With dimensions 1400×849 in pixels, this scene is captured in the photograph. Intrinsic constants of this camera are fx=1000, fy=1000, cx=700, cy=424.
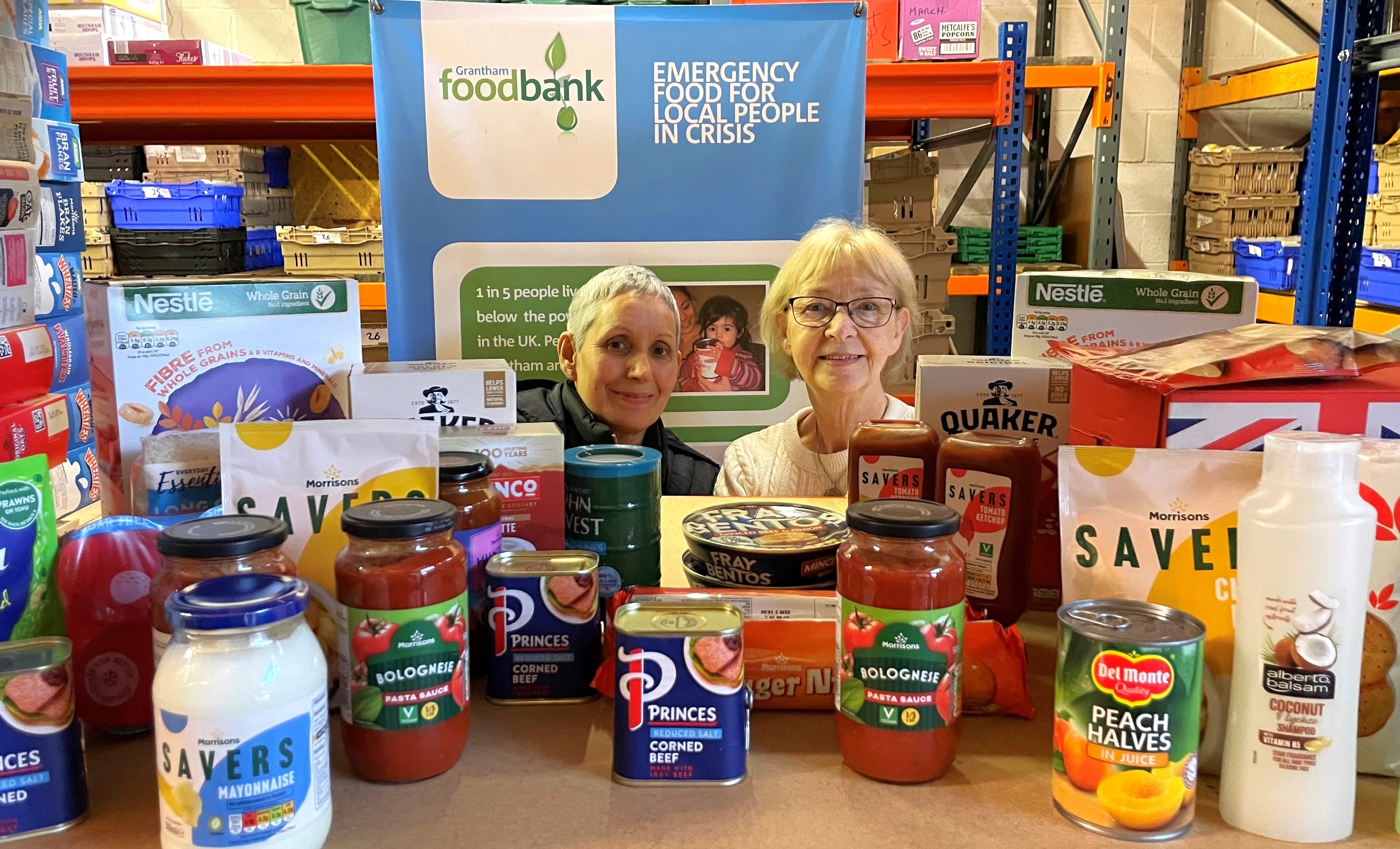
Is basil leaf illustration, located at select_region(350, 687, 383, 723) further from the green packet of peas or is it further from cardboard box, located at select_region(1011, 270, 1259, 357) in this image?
cardboard box, located at select_region(1011, 270, 1259, 357)

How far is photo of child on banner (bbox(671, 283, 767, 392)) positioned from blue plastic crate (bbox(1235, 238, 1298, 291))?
188 cm

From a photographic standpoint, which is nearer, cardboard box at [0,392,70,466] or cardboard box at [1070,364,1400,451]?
cardboard box at [1070,364,1400,451]

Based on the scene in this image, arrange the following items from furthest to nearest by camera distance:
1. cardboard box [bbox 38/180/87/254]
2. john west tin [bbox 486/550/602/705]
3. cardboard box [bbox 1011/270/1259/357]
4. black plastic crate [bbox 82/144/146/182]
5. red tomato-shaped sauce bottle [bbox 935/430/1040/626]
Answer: black plastic crate [bbox 82/144/146/182]
cardboard box [bbox 38/180/87/254]
cardboard box [bbox 1011/270/1259/357]
red tomato-shaped sauce bottle [bbox 935/430/1040/626]
john west tin [bbox 486/550/602/705]

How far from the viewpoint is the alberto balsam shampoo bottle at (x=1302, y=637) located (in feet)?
2.47

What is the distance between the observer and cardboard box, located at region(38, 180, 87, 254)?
2.88m

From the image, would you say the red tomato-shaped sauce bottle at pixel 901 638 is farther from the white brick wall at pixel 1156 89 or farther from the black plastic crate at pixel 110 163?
the white brick wall at pixel 1156 89

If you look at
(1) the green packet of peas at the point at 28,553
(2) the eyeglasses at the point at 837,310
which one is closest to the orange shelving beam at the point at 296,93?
(2) the eyeglasses at the point at 837,310

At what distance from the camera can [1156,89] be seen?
4363mm

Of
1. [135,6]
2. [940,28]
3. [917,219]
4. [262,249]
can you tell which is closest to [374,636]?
[940,28]

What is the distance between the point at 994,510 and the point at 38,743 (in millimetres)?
908

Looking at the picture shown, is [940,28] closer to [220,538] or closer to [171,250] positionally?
[171,250]

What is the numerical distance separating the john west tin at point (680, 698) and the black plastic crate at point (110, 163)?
11.2ft

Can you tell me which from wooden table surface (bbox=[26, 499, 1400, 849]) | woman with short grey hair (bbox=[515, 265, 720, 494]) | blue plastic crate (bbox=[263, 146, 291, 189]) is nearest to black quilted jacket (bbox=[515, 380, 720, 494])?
woman with short grey hair (bbox=[515, 265, 720, 494])

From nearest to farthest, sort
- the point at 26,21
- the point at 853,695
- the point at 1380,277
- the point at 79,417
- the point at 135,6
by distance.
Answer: the point at 853,695 < the point at 26,21 < the point at 1380,277 < the point at 79,417 < the point at 135,6
